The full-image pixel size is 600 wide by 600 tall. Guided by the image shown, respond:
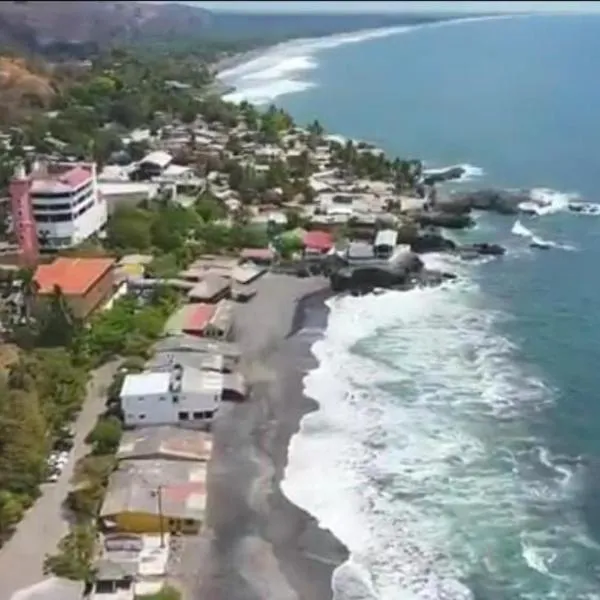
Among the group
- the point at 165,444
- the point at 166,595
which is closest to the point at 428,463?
the point at 165,444

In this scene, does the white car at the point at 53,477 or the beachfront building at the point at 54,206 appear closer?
the white car at the point at 53,477

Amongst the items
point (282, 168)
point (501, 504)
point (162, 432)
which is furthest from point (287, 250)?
point (501, 504)

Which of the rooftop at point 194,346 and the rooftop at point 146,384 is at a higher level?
the rooftop at point 146,384

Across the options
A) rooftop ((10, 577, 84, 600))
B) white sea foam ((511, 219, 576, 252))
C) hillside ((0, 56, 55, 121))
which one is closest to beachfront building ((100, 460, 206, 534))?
rooftop ((10, 577, 84, 600))

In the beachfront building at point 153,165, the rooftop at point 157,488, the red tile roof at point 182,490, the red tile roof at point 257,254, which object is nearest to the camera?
the rooftop at point 157,488

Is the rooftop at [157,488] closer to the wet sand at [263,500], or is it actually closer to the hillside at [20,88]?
the wet sand at [263,500]

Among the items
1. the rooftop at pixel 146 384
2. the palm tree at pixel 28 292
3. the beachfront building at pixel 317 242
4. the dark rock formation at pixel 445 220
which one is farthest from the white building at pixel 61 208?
the dark rock formation at pixel 445 220

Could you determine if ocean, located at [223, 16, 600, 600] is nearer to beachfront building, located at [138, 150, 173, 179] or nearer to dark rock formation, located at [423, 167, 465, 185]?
dark rock formation, located at [423, 167, 465, 185]
